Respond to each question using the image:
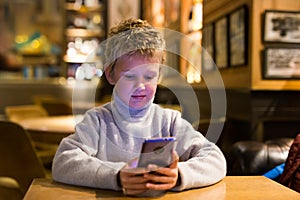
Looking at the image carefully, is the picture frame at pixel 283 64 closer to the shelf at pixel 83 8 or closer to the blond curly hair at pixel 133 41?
the blond curly hair at pixel 133 41

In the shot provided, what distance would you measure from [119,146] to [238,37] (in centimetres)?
209

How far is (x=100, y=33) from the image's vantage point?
294 inches

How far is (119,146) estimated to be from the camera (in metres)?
1.14

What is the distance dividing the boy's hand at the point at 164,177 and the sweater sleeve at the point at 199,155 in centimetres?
8

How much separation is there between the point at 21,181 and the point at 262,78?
5.46 ft

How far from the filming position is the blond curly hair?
3.40 feet

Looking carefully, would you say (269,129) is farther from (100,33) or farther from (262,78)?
(100,33)

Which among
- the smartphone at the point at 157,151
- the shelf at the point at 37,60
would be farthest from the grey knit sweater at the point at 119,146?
the shelf at the point at 37,60

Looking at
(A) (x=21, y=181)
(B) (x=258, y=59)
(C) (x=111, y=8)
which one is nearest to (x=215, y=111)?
(A) (x=21, y=181)

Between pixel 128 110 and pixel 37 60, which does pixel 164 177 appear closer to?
pixel 128 110

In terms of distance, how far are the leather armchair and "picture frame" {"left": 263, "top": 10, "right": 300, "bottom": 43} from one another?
985 millimetres

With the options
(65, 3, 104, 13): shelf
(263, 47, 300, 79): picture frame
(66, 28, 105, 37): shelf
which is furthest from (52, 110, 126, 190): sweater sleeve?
(65, 3, 104, 13): shelf

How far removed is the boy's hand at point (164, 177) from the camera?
992mm

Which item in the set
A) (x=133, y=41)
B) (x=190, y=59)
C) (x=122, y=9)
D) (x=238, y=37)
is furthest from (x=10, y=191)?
(x=122, y=9)
